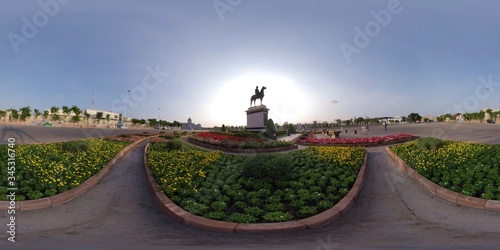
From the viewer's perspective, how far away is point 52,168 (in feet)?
31.9

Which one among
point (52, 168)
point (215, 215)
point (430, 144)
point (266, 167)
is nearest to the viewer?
point (215, 215)

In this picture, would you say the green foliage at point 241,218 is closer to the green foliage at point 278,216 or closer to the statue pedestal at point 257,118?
the green foliage at point 278,216

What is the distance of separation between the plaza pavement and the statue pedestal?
31.1m

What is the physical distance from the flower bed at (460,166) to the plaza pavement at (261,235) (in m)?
0.97

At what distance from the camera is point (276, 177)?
30.6 ft

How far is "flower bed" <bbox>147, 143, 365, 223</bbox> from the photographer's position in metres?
6.65

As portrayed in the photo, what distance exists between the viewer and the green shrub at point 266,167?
29.7 ft

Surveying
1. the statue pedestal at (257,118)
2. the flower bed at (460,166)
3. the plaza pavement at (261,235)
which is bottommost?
the plaza pavement at (261,235)

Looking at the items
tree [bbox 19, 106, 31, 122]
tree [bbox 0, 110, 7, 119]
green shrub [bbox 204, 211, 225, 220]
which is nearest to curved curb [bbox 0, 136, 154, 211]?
green shrub [bbox 204, 211, 225, 220]

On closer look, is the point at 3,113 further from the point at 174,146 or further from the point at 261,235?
the point at 261,235

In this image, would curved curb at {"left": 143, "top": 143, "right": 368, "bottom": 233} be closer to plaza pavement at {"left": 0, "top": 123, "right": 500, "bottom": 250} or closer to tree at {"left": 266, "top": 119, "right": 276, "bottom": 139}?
plaza pavement at {"left": 0, "top": 123, "right": 500, "bottom": 250}

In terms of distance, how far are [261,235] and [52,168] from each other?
Result: 890 cm

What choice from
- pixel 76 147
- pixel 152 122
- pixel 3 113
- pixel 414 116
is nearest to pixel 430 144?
pixel 76 147

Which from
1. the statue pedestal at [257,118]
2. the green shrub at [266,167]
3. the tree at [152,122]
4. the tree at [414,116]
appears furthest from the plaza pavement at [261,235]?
the tree at [414,116]
